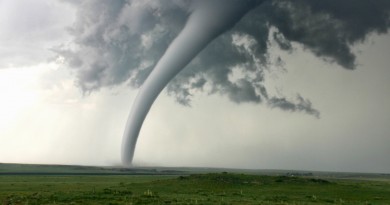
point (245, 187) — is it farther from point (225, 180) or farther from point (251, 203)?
point (251, 203)

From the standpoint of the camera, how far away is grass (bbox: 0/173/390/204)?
50781mm

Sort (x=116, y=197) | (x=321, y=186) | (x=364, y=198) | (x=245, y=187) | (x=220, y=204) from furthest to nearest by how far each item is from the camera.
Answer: (x=321, y=186)
(x=245, y=187)
(x=364, y=198)
(x=116, y=197)
(x=220, y=204)

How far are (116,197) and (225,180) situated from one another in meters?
30.7

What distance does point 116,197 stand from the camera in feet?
173

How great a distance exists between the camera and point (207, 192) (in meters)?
65.1

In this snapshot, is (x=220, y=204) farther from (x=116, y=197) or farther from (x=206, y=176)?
(x=206, y=176)

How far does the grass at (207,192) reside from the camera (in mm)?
50781

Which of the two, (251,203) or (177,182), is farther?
(177,182)

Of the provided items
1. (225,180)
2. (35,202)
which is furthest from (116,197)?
(225,180)

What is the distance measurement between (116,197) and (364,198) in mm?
38630

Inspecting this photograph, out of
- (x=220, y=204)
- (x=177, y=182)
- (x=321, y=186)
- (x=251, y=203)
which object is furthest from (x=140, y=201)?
(x=321, y=186)

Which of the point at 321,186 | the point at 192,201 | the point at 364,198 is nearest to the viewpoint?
the point at 192,201

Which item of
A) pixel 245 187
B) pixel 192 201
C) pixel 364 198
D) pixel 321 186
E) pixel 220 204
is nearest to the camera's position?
pixel 220 204

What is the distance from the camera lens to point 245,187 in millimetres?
73125
